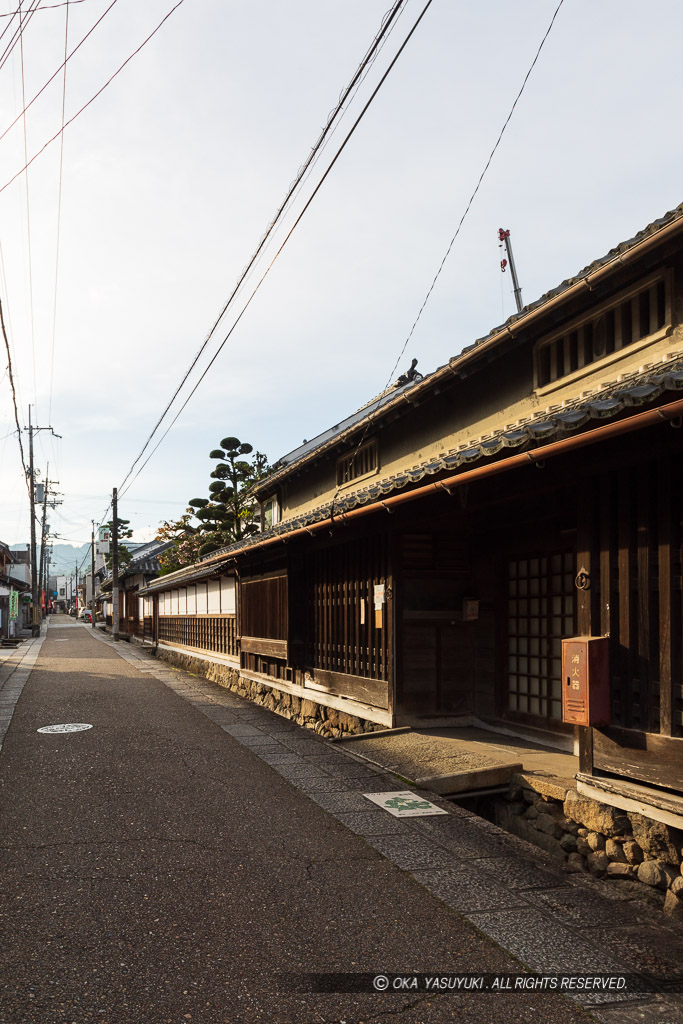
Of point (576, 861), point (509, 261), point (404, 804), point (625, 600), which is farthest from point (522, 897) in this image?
point (509, 261)

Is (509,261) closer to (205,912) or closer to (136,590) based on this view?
(205,912)

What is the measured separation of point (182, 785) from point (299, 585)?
6329 mm

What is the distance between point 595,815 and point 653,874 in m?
0.75

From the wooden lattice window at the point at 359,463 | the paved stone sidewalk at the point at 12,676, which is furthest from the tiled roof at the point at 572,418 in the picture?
the paved stone sidewalk at the point at 12,676

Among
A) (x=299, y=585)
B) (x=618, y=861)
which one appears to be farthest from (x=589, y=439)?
(x=299, y=585)

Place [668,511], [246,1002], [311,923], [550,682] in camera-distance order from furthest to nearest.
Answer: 1. [550,682]
2. [668,511]
3. [311,923]
4. [246,1002]

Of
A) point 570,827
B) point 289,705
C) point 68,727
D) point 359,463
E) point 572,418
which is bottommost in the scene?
point 289,705

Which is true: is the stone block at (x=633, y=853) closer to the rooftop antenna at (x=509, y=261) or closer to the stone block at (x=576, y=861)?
the stone block at (x=576, y=861)

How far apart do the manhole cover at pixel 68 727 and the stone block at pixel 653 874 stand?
30.1 ft

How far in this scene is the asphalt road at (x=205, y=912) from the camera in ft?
12.8

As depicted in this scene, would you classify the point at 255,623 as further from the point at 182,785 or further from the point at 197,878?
the point at 197,878

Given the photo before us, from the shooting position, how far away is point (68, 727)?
12.5 metres

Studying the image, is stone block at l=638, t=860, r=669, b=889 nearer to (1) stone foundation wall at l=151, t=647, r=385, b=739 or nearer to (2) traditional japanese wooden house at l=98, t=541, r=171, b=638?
(1) stone foundation wall at l=151, t=647, r=385, b=739

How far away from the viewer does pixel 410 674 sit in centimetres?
1070
